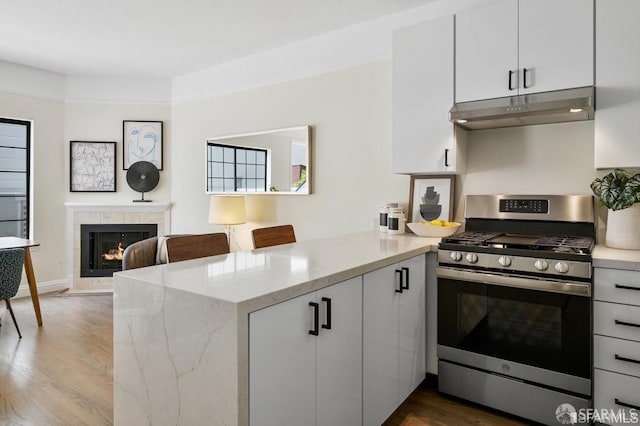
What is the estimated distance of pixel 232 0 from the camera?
3074mm

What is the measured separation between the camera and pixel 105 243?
16.8 feet

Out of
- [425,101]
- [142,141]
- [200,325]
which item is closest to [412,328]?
[200,325]

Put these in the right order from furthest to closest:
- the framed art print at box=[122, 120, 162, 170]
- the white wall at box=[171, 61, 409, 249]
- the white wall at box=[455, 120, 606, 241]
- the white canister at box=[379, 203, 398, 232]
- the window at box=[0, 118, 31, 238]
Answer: the framed art print at box=[122, 120, 162, 170], the window at box=[0, 118, 31, 238], the white wall at box=[171, 61, 409, 249], the white canister at box=[379, 203, 398, 232], the white wall at box=[455, 120, 606, 241]

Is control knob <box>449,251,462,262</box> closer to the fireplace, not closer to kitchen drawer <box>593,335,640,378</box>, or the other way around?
kitchen drawer <box>593,335,640,378</box>

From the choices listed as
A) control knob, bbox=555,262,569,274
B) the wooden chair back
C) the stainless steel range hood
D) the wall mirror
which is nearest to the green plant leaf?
the stainless steel range hood

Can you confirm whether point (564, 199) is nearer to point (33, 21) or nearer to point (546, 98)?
point (546, 98)

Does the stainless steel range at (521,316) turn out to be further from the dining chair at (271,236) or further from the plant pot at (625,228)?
the dining chair at (271,236)

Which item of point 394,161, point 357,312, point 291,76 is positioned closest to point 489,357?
point 357,312

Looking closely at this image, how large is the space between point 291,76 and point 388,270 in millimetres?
2560

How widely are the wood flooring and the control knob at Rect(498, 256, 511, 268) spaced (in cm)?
82

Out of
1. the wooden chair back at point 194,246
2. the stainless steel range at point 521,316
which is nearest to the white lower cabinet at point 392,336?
the stainless steel range at point 521,316

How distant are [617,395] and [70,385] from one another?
298 centimetres

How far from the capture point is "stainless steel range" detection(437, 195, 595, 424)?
6.36ft

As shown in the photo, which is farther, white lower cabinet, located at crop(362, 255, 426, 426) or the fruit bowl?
the fruit bowl
